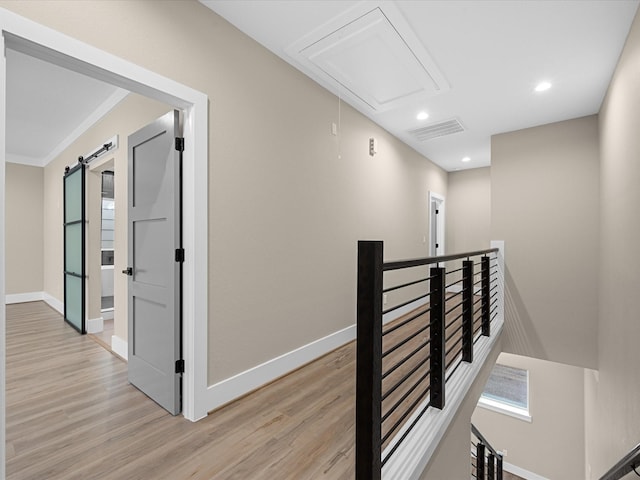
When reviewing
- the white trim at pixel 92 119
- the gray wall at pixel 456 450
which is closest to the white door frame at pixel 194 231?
the gray wall at pixel 456 450

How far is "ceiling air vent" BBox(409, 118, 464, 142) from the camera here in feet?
12.9

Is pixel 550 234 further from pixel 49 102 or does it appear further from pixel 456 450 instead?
pixel 49 102

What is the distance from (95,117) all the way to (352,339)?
Answer: 402cm

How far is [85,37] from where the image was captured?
1.46 meters

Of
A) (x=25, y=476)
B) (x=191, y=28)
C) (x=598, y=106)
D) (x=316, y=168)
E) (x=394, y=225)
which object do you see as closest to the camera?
(x=25, y=476)

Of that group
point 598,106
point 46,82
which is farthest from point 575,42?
point 46,82

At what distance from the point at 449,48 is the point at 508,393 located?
6663 millimetres

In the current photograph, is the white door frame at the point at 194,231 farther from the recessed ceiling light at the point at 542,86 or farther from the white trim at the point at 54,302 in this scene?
the white trim at the point at 54,302

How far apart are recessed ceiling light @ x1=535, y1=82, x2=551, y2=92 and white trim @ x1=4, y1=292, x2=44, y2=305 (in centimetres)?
837

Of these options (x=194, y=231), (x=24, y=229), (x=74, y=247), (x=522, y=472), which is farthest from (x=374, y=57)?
(x=522, y=472)

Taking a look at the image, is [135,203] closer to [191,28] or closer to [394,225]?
[191,28]

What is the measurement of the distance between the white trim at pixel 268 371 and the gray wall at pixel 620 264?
232 cm

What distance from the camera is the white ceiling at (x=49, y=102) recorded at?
2.77 metres

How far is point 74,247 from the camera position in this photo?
3.97 metres
